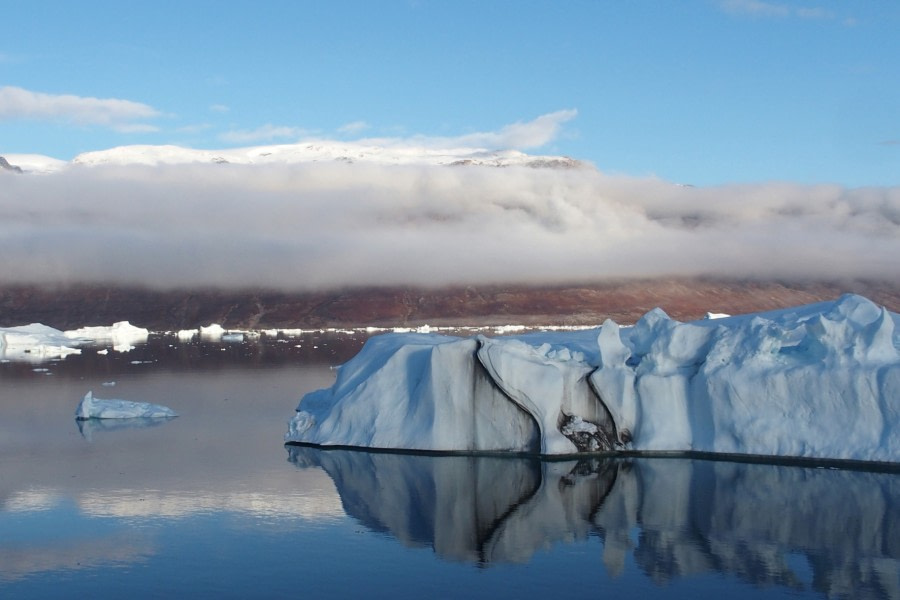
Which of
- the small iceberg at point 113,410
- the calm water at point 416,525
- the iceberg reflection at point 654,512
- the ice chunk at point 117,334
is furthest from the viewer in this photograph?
the ice chunk at point 117,334

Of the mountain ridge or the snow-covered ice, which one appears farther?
the mountain ridge

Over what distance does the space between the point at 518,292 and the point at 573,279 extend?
968 cm

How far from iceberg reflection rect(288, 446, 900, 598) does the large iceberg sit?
0.48 metres

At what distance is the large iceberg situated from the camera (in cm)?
1811

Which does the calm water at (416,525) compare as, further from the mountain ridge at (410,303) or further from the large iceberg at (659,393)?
the mountain ridge at (410,303)

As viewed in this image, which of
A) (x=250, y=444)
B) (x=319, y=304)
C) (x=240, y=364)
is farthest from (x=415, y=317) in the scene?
(x=250, y=444)

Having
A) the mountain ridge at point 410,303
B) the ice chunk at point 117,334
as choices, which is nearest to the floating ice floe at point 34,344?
the ice chunk at point 117,334

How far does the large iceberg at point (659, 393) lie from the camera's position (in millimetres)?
18109

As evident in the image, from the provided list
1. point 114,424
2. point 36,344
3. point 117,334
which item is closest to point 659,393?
point 114,424

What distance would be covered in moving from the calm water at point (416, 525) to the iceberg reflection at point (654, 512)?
5cm

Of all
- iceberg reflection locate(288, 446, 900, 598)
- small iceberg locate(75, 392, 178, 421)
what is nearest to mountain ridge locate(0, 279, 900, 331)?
small iceberg locate(75, 392, 178, 421)

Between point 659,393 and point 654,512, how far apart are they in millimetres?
4187

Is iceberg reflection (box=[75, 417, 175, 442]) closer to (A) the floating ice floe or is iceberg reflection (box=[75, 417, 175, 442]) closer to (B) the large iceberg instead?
(B) the large iceberg

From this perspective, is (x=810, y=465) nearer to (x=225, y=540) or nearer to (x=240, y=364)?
(x=225, y=540)
